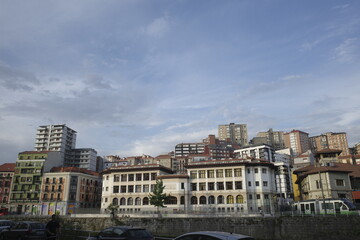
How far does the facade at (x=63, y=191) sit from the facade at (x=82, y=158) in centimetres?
3837

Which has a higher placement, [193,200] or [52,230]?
[193,200]

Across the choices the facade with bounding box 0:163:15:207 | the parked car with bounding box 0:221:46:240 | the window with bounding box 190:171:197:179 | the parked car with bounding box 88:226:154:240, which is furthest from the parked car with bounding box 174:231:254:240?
the facade with bounding box 0:163:15:207

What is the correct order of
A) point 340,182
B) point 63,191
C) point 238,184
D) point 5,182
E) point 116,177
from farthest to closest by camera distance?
point 5,182 → point 63,191 → point 116,177 → point 238,184 → point 340,182

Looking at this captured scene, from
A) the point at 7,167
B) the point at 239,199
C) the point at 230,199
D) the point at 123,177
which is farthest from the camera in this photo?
the point at 7,167

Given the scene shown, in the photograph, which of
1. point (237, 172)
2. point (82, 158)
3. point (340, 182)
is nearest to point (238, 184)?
point (237, 172)

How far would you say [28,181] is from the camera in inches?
3627

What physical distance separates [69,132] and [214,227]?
372 ft

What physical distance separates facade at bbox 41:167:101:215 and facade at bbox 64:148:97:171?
38369 mm

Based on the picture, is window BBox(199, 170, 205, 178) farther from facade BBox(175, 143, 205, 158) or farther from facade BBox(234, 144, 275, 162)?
facade BBox(175, 143, 205, 158)

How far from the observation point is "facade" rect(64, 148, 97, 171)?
133 metres

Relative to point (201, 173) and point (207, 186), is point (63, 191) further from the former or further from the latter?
point (207, 186)

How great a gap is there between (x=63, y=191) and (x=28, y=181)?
534 inches

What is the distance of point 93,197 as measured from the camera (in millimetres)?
98688

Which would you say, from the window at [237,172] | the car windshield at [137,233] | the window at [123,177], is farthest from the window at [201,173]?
the car windshield at [137,233]
